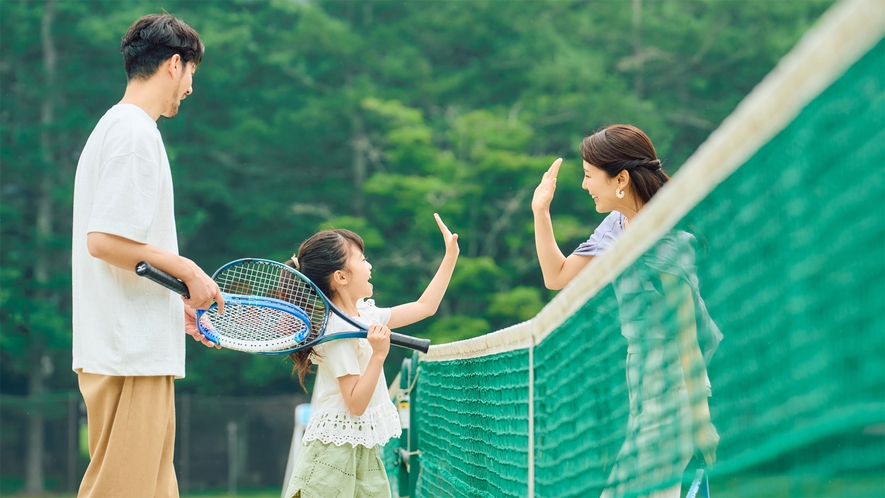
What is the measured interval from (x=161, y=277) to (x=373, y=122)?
27.3 metres

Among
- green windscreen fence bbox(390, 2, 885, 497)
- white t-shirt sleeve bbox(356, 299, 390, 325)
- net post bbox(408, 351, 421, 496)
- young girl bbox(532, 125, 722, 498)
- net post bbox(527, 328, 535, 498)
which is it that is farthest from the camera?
net post bbox(408, 351, 421, 496)

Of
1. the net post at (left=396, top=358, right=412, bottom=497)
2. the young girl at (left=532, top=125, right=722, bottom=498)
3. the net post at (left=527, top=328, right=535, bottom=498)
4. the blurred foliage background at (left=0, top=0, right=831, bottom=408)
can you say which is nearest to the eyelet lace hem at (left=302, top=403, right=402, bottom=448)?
the net post at (left=527, top=328, right=535, bottom=498)

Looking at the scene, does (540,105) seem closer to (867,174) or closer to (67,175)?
(67,175)

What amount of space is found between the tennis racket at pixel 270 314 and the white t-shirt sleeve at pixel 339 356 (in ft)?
0.19

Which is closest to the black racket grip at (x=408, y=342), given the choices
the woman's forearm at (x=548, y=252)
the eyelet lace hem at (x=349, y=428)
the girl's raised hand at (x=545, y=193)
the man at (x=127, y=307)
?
the eyelet lace hem at (x=349, y=428)

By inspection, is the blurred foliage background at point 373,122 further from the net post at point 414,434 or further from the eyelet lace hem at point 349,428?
the eyelet lace hem at point 349,428

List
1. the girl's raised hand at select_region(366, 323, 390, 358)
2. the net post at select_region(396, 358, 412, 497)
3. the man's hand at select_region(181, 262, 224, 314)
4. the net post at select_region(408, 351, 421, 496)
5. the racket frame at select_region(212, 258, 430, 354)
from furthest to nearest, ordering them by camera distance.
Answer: the net post at select_region(396, 358, 412, 497)
the net post at select_region(408, 351, 421, 496)
the racket frame at select_region(212, 258, 430, 354)
the girl's raised hand at select_region(366, 323, 390, 358)
the man's hand at select_region(181, 262, 224, 314)

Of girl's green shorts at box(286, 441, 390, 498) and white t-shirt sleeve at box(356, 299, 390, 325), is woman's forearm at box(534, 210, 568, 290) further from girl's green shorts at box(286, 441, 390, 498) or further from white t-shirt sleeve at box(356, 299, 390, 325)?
girl's green shorts at box(286, 441, 390, 498)

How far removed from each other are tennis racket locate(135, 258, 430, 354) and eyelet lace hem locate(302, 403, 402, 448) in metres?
0.26

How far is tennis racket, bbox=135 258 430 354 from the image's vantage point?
364cm

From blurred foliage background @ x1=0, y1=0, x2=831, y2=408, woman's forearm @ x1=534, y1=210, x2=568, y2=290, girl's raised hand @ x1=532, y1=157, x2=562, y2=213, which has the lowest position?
woman's forearm @ x1=534, y1=210, x2=568, y2=290

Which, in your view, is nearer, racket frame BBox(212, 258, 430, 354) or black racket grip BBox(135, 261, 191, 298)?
black racket grip BBox(135, 261, 191, 298)

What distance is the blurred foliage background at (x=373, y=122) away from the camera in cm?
2784

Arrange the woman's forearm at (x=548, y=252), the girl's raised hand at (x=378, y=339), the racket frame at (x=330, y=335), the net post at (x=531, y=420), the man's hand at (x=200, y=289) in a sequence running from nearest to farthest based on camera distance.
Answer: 1. the net post at (x=531, y=420)
2. the man's hand at (x=200, y=289)
3. the girl's raised hand at (x=378, y=339)
4. the racket frame at (x=330, y=335)
5. the woman's forearm at (x=548, y=252)
